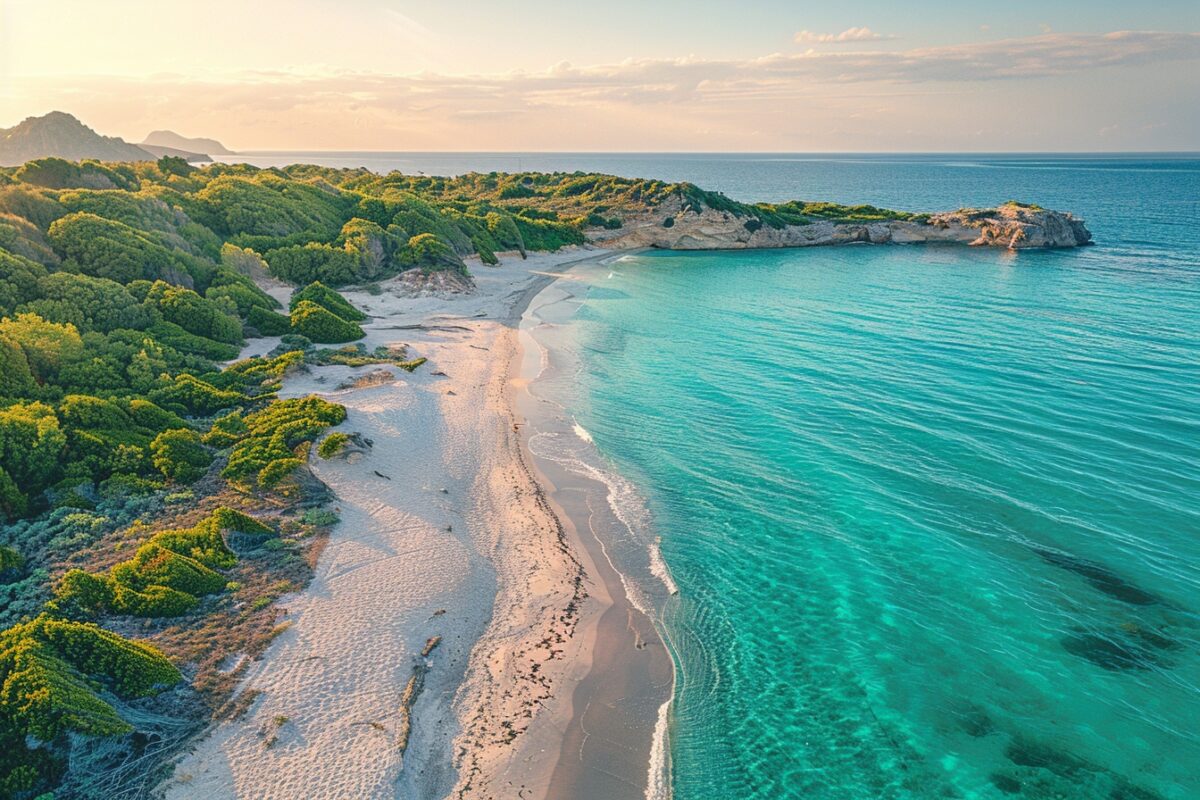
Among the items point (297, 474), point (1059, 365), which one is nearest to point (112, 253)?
point (297, 474)

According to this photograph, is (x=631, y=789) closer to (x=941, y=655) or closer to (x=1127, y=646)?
(x=941, y=655)

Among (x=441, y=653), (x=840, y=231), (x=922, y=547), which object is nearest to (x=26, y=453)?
(x=441, y=653)

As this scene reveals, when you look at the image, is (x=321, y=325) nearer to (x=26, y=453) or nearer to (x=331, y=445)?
(x=331, y=445)

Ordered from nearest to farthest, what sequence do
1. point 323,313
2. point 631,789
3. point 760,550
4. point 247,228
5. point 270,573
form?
point 631,789 → point 270,573 → point 760,550 → point 323,313 → point 247,228

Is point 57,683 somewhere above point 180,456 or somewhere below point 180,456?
below

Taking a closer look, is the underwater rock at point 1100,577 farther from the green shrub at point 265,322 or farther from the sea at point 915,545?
the green shrub at point 265,322

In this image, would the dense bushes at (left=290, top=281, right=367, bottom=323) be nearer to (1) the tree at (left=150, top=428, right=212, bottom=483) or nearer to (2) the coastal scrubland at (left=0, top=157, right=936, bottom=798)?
(2) the coastal scrubland at (left=0, top=157, right=936, bottom=798)

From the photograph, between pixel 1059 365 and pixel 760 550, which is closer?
pixel 760 550

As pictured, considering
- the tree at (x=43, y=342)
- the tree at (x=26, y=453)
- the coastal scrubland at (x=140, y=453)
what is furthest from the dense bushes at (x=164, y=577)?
the tree at (x=43, y=342)
